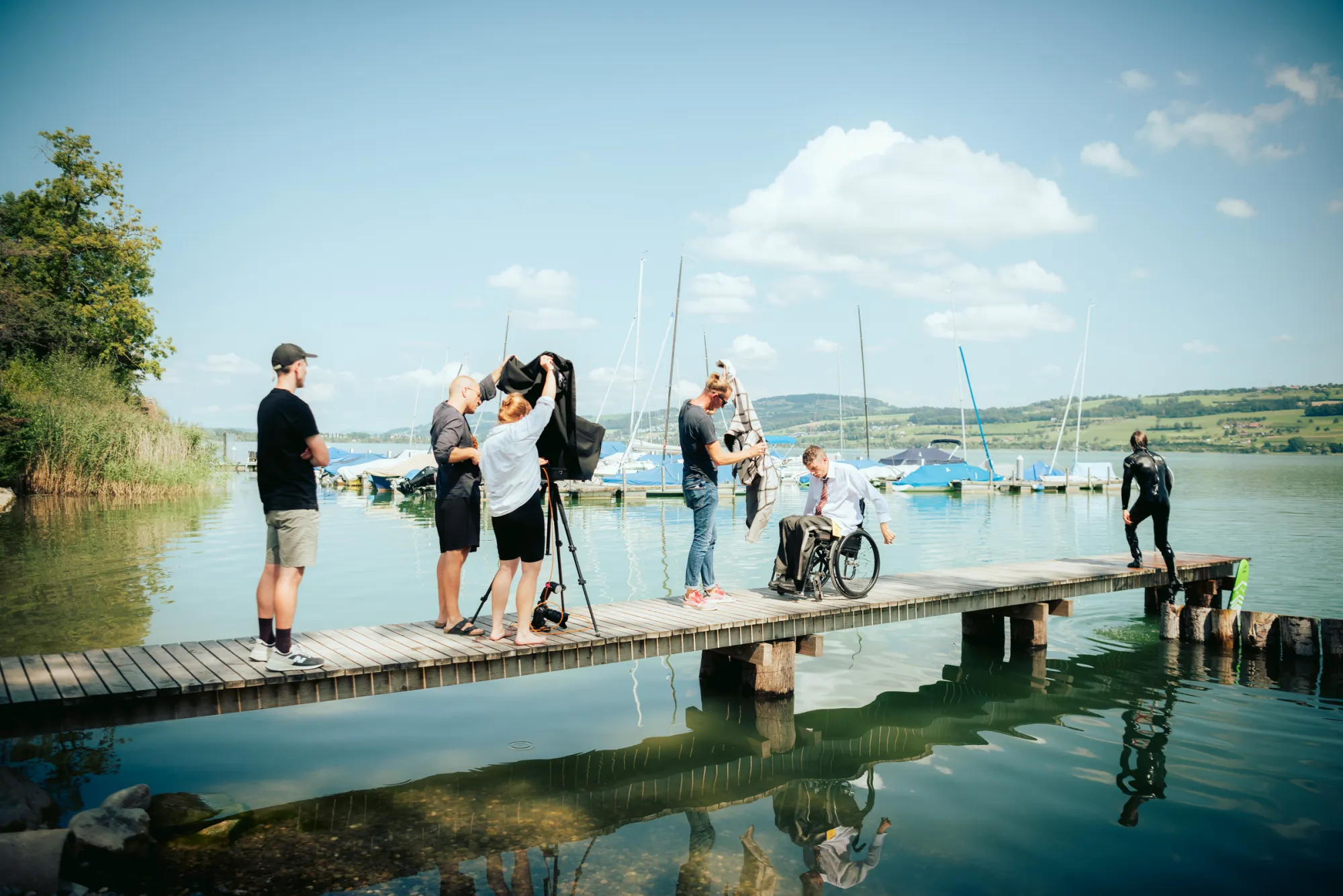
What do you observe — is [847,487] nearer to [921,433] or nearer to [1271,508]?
[1271,508]

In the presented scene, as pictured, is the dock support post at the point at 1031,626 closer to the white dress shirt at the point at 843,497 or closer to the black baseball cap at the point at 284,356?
the white dress shirt at the point at 843,497

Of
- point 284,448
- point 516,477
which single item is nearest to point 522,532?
point 516,477

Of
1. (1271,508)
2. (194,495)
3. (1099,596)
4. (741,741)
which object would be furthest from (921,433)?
(741,741)

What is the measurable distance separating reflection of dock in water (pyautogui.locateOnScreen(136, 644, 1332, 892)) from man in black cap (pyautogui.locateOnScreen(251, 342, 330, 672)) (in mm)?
1510

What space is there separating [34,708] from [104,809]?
0.75 m

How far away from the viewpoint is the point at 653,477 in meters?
45.1

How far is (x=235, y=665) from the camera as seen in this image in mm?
6508

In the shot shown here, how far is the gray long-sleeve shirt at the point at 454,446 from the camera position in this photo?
702 cm

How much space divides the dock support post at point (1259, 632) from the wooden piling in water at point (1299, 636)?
12 cm

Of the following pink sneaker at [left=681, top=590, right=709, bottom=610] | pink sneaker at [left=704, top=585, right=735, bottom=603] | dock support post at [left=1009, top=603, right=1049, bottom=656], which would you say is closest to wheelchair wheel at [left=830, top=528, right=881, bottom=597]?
pink sneaker at [left=704, top=585, right=735, bottom=603]

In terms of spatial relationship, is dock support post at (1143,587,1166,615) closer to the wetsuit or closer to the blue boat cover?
the wetsuit

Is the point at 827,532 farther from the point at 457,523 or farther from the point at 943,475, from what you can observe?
the point at 943,475

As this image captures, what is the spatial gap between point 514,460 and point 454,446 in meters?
0.78

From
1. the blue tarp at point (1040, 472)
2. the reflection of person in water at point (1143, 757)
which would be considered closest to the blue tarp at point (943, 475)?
the blue tarp at point (1040, 472)
